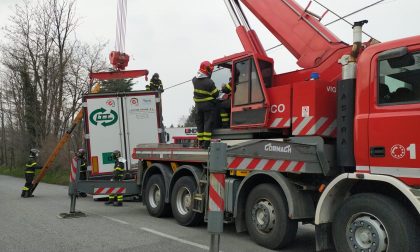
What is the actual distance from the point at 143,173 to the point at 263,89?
464cm

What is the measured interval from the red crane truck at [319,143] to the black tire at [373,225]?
0.04 ft

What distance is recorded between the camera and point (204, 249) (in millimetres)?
6492

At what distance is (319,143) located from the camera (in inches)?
235

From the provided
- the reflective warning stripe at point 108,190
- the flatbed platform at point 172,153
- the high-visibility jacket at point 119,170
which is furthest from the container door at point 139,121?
the reflective warning stripe at point 108,190

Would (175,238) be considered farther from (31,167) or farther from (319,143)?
(31,167)

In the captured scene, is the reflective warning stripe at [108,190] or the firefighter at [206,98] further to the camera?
the reflective warning stripe at [108,190]

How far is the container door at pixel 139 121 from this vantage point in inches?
490

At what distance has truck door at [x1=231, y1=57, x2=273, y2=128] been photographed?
6.93 meters

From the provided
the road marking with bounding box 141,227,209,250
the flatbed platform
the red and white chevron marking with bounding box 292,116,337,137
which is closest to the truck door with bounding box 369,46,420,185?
the red and white chevron marking with bounding box 292,116,337,137

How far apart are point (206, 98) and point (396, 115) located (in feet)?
12.6

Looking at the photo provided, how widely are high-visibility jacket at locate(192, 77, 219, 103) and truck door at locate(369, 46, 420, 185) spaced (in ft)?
11.1

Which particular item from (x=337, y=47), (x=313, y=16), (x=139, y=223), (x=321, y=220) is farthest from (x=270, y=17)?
(x=139, y=223)

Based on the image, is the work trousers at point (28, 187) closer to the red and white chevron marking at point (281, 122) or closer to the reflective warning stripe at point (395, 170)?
the red and white chevron marking at point (281, 122)

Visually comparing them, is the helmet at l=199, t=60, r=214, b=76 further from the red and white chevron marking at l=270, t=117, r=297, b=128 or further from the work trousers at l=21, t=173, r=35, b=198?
the work trousers at l=21, t=173, r=35, b=198
